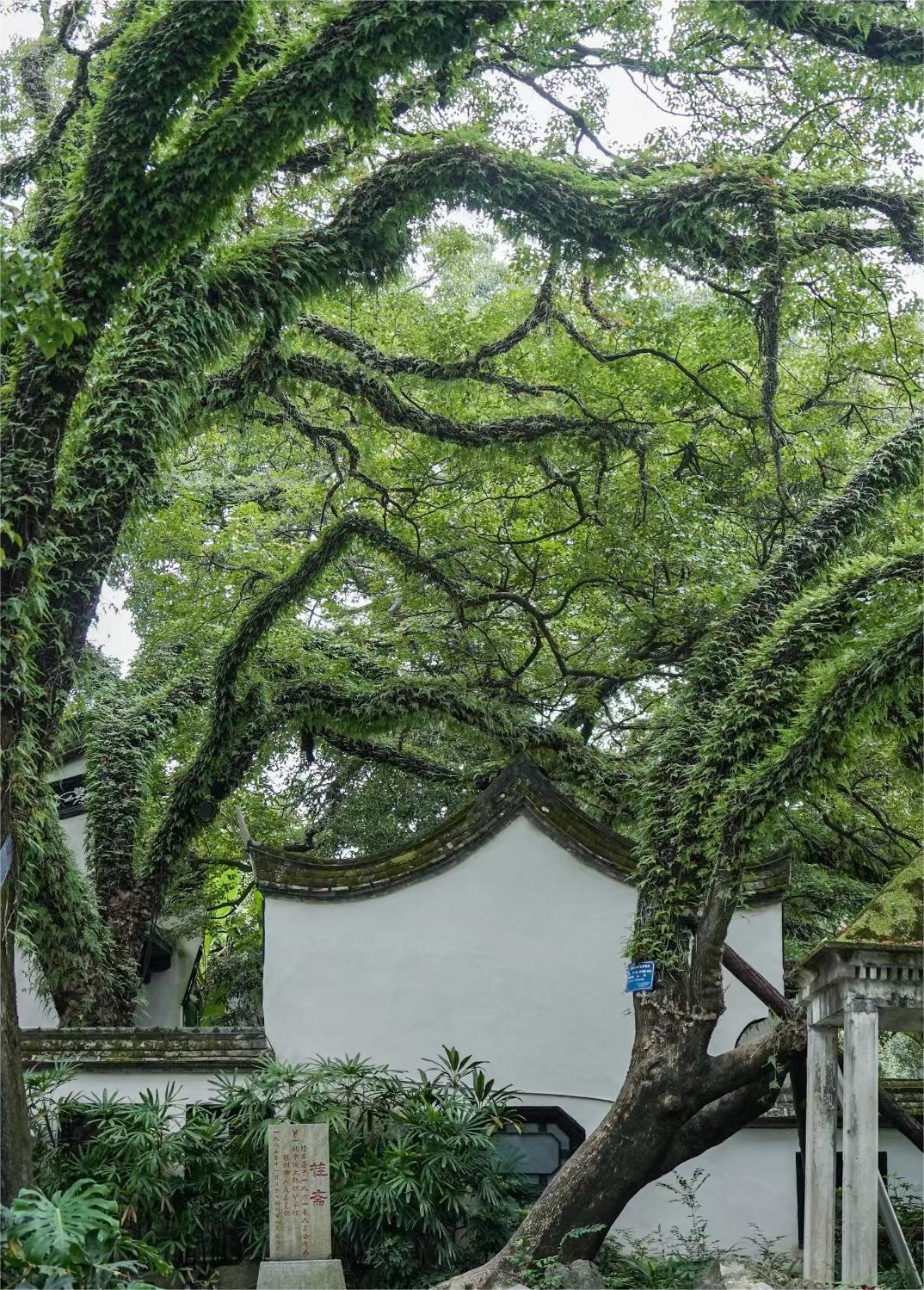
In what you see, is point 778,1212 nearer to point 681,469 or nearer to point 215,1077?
point 215,1077

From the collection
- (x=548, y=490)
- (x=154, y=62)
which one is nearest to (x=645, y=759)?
(x=548, y=490)

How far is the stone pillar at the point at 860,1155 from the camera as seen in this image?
5.36 metres

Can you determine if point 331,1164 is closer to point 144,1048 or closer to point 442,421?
point 144,1048

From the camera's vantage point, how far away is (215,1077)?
26.3 ft

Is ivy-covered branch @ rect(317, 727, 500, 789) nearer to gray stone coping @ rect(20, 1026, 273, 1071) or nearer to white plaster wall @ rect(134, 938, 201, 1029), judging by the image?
white plaster wall @ rect(134, 938, 201, 1029)

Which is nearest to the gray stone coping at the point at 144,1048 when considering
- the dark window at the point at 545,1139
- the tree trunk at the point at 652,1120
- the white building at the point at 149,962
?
the dark window at the point at 545,1139

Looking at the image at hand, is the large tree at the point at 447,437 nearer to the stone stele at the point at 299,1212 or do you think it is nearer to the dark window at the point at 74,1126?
the stone stele at the point at 299,1212

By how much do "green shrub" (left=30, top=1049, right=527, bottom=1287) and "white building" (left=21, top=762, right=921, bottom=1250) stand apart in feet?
1.67

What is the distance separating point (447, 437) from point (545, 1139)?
5259 mm

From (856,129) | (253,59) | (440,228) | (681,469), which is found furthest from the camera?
(440,228)

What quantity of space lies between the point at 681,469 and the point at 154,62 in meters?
6.03

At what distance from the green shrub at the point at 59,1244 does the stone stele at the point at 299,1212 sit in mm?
1593

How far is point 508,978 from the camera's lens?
8656mm

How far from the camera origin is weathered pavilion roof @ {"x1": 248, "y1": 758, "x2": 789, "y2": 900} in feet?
28.5
